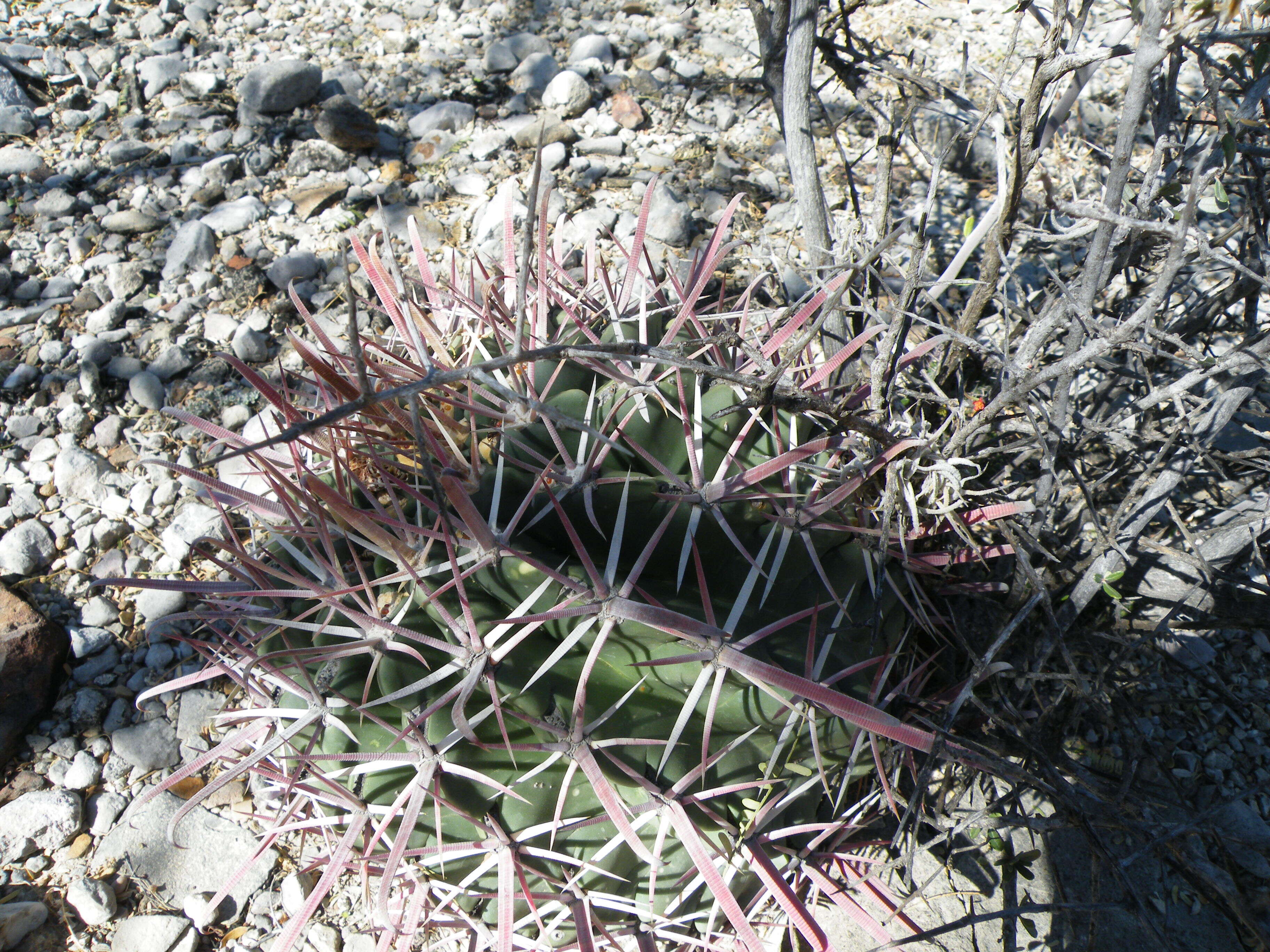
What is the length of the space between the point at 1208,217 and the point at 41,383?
257 cm

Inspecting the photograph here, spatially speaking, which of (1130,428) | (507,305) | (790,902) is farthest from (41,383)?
(1130,428)

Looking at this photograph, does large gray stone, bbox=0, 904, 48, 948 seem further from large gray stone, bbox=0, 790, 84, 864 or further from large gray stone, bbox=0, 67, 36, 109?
large gray stone, bbox=0, 67, 36, 109

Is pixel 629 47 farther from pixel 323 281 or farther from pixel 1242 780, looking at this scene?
pixel 1242 780

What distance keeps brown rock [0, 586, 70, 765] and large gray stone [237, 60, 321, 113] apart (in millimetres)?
1535

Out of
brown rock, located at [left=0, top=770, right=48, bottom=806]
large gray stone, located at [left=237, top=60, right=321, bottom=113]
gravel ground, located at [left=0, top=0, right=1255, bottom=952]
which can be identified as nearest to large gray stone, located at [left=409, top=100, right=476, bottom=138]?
gravel ground, located at [left=0, top=0, right=1255, bottom=952]

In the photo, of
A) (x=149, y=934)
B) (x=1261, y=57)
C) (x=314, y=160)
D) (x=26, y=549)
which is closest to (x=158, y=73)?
(x=314, y=160)

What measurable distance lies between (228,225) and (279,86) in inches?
20.2

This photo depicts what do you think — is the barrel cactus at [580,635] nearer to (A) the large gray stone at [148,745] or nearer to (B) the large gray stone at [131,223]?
(A) the large gray stone at [148,745]

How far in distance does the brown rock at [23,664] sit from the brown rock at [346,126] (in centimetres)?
142

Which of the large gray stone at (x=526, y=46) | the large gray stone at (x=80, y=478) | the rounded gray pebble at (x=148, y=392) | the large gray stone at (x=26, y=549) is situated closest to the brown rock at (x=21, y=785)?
Answer: the large gray stone at (x=26, y=549)

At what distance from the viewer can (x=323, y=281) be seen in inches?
81.4

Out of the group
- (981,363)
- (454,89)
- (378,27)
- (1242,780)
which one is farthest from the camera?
(378,27)

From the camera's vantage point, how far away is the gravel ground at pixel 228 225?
51.6 inches

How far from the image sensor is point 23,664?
1.45 meters
